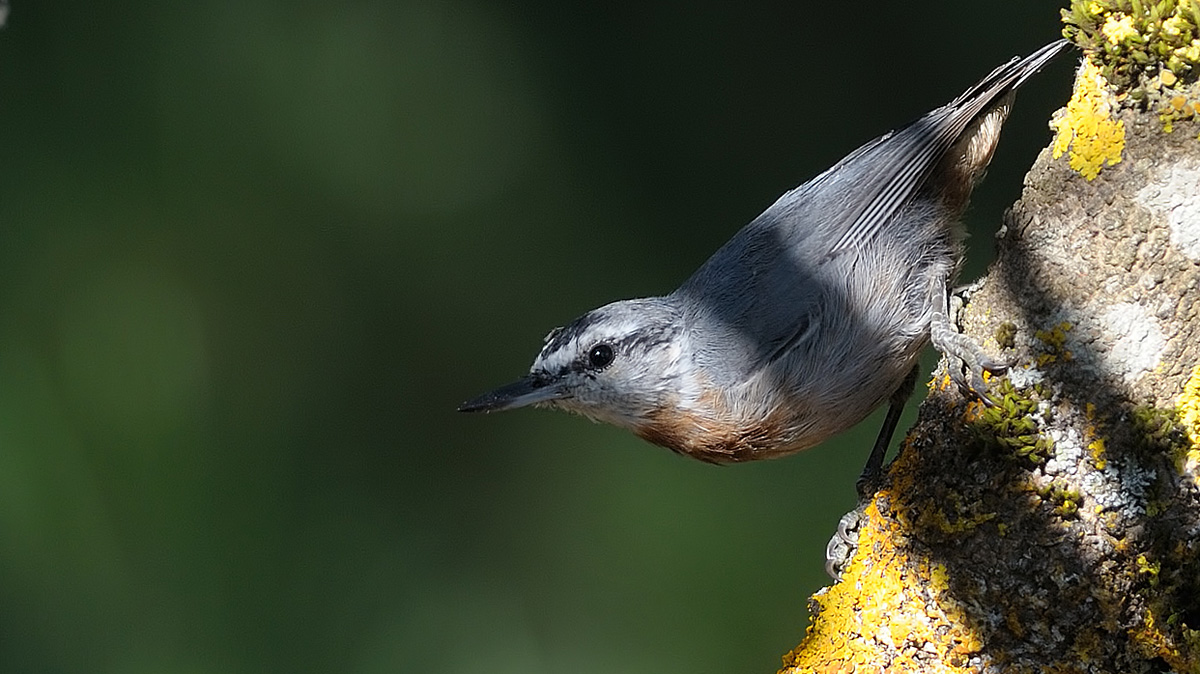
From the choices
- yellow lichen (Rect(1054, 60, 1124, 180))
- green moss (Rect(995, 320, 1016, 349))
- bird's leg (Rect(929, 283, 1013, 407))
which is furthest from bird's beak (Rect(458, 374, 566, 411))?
yellow lichen (Rect(1054, 60, 1124, 180))

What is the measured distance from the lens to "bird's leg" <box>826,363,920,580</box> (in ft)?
6.54

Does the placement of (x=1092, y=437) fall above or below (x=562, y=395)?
below

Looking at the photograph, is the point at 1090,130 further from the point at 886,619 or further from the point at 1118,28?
the point at 886,619

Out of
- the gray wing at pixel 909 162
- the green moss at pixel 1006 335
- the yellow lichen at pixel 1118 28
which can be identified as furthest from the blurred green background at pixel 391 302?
the yellow lichen at pixel 1118 28

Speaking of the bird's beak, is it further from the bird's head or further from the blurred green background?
the blurred green background

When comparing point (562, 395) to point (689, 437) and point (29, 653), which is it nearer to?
point (689, 437)

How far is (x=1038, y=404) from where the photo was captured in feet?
5.52

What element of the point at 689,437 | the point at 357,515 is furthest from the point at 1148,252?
the point at 357,515

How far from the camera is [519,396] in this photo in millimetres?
2285

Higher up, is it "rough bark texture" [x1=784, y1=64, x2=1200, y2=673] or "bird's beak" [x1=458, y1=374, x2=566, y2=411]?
"bird's beak" [x1=458, y1=374, x2=566, y2=411]

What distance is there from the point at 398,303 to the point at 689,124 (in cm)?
129

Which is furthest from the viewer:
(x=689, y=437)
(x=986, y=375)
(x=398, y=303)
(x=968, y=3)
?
(x=968, y=3)

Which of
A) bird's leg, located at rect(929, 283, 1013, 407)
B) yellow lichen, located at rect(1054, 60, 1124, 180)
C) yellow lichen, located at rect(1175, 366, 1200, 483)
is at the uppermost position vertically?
yellow lichen, located at rect(1054, 60, 1124, 180)

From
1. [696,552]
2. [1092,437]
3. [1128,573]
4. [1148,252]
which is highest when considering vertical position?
[1148,252]
